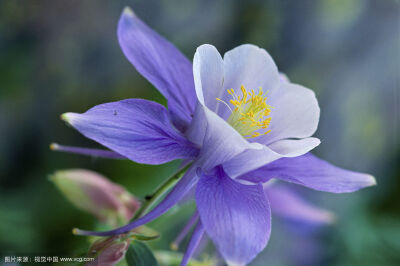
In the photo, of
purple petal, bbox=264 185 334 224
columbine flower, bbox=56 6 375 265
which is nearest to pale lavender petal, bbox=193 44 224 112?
columbine flower, bbox=56 6 375 265

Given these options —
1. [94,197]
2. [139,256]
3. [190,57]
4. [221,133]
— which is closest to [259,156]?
[221,133]

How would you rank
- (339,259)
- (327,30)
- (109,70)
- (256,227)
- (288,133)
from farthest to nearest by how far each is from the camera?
1. (327,30)
2. (109,70)
3. (339,259)
4. (288,133)
5. (256,227)

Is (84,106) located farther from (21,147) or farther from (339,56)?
(339,56)

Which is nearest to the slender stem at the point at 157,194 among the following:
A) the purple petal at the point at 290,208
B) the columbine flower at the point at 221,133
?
the columbine flower at the point at 221,133

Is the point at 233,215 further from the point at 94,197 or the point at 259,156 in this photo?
the point at 94,197

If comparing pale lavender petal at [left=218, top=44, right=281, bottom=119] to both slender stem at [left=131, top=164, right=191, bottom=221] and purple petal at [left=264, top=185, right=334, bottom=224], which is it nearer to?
slender stem at [left=131, top=164, right=191, bottom=221]

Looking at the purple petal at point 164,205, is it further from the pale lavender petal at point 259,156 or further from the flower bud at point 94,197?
the flower bud at point 94,197

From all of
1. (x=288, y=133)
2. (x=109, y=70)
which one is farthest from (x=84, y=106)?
(x=288, y=133)
